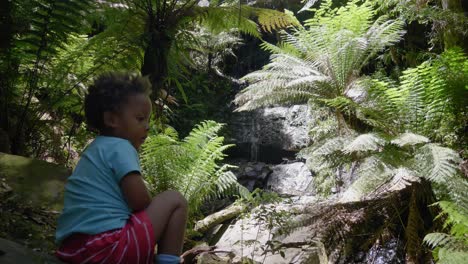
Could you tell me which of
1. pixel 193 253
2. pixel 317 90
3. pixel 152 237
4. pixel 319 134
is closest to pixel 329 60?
pixel 317 90

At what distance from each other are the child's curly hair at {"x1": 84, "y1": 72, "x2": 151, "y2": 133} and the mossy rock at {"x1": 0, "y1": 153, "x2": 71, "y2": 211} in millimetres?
1148

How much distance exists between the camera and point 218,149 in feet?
14.3

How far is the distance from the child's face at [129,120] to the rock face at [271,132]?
5597 millimetres

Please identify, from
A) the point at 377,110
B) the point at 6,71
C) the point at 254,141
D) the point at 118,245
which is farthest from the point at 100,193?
the point at 254,141

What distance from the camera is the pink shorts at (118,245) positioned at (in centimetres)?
141

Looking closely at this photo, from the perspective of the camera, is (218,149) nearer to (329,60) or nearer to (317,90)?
(317,90)

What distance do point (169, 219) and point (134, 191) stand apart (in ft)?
0.56

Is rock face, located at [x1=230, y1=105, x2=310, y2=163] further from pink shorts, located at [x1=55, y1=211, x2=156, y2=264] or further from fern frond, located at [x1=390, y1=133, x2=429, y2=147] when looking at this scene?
pink shorts, located at [x1=55, y1=211, x2=156, y2=264]

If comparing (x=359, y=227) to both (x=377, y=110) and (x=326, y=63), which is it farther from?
(x=326, y=63)

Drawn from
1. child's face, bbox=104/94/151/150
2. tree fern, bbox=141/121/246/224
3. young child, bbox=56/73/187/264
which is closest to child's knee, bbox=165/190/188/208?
young child, bbox=56/73/187/264

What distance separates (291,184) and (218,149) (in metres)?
2.32

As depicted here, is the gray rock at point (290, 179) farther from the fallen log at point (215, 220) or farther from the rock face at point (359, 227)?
the rock face at point (359, 227)

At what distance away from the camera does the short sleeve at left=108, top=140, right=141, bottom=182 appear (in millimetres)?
1456

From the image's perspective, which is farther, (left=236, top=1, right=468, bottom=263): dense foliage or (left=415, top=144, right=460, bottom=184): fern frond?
(left=236, top=1, right=468, bottom=263): dense foliage
